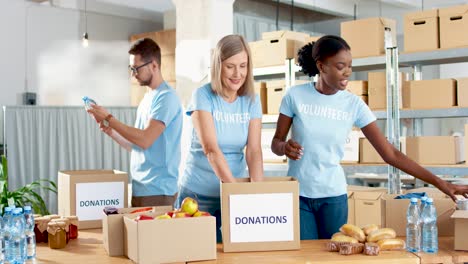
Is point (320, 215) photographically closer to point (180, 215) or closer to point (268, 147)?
point (180, 215)

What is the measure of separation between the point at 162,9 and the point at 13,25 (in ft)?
7.36

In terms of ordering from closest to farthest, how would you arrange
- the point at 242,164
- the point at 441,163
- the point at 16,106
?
the point at 242,164 < the point at 441,163 < the point at 16,106

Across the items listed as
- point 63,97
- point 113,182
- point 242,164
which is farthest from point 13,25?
point 242,164

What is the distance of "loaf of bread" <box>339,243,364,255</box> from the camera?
2.17 m

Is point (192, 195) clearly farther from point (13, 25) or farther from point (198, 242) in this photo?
point (13, 25)

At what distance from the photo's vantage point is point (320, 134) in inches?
103

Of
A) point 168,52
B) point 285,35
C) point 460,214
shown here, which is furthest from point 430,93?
point 168,52

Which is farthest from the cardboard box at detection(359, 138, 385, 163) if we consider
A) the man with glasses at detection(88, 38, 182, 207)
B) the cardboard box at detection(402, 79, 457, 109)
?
the man with glasses at detection(88, 38, 182, 207)

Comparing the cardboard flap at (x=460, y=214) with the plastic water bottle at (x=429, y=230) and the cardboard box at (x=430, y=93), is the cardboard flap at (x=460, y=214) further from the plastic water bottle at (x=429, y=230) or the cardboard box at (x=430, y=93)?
the cardboard box at (x=430, y=93)

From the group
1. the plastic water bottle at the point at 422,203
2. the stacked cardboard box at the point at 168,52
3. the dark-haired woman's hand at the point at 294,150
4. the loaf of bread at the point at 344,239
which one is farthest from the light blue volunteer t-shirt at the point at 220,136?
the stacked cardboard box at the point at 168,52

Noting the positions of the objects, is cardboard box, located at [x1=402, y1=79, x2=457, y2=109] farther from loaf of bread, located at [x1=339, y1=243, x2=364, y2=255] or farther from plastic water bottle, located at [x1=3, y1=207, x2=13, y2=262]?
plastic water bottle, located at [x1=3, y1=207, x2=13, y2=262]

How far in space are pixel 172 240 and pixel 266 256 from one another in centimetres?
34

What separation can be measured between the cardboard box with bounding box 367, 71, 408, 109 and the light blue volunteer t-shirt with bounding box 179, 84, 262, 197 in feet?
7.28

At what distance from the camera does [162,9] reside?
30.6 feet
